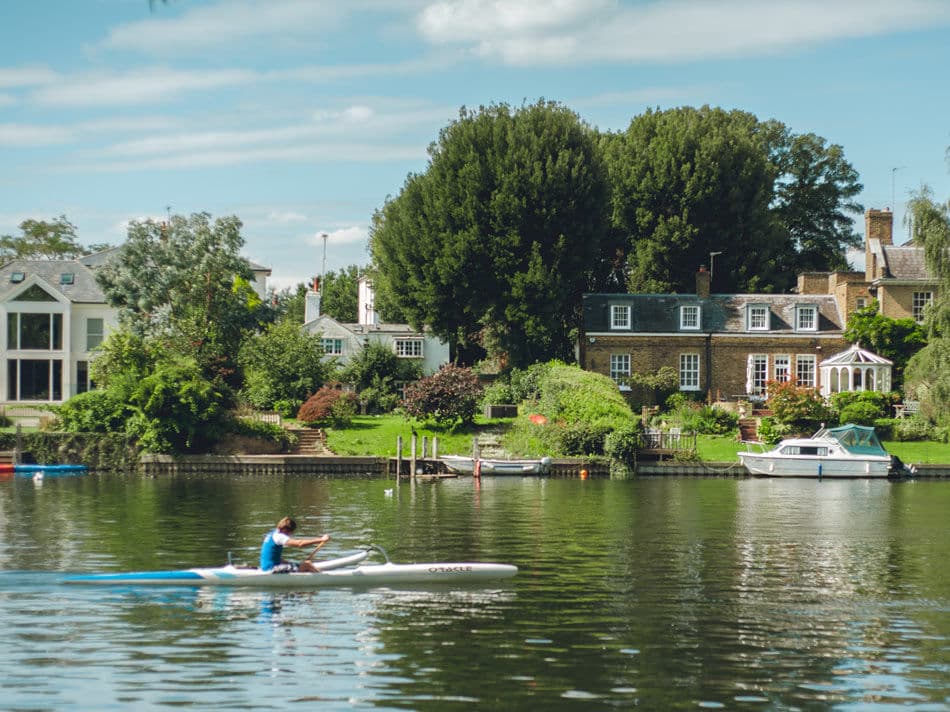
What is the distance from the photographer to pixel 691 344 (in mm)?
65375

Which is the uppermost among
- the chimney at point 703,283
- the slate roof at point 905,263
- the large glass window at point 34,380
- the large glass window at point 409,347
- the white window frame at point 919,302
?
the slate roof at point 905,263

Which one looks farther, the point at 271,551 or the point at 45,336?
the point at 45,336

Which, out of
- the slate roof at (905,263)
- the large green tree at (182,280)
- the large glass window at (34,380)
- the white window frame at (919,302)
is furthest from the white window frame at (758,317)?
the large glass window at (34,380)

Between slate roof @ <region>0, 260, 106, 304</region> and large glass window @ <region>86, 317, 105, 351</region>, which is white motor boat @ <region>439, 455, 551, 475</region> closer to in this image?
large glass window @ <region>86, 317, 105, 351</region>

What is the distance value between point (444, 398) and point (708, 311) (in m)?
18.0

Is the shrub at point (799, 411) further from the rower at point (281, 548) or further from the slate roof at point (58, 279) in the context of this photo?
the slate roof at point (58, 279)

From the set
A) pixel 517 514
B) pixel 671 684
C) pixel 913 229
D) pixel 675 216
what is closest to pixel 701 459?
pixel 913 229

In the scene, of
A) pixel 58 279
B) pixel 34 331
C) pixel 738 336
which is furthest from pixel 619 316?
pixel 58 279

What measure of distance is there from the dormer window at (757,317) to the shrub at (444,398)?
17.5 metres

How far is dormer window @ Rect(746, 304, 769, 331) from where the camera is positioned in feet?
215

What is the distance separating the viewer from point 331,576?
24.2 meters

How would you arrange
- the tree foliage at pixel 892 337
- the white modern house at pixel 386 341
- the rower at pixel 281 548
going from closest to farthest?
the rower at pixel 281 548
the tree foliage at pixel 892 337
the white modern house at pixel 386 341

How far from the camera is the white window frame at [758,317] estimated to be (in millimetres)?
65625

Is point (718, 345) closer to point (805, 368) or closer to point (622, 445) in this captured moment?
point (805, 368)
